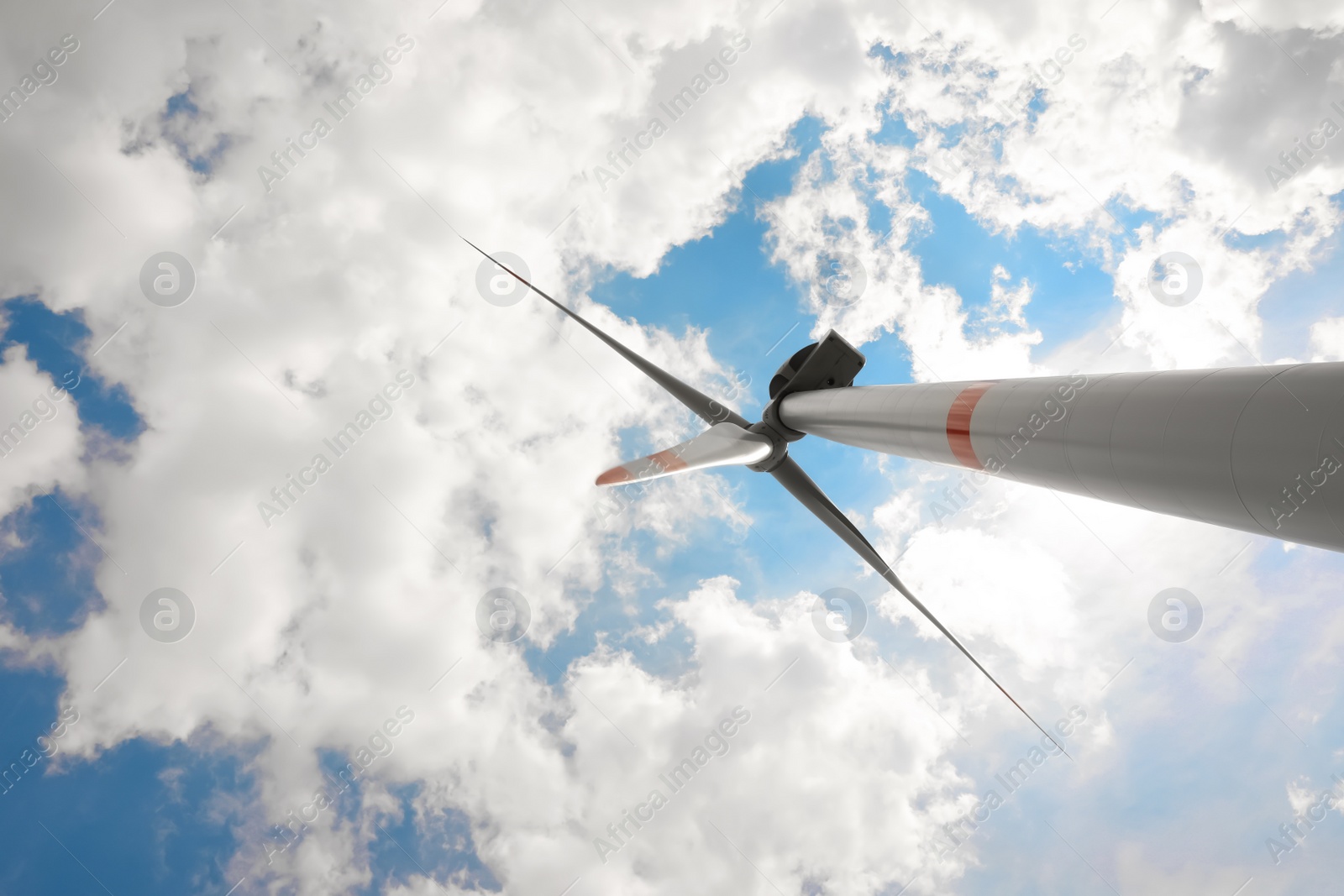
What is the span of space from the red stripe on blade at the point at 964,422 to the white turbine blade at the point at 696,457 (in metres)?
10.0

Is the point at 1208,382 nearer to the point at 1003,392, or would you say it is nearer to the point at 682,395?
the point at 1003,392

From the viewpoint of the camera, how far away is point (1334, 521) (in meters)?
5.61

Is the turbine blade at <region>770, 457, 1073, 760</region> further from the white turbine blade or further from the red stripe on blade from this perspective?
the red stripe on blade

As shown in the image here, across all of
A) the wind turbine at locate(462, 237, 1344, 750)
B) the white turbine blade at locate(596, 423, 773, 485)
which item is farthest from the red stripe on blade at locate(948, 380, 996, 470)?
the white turbine blade at locate(596, 423, 773, 485)

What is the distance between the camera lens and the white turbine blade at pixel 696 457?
20656 mm

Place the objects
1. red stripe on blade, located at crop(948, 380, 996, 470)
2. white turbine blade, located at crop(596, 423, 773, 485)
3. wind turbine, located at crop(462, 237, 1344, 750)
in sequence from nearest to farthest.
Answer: wind turbine, located at crop(462, 237, 1344, 750) → red stripe on blade, located at crop(948, 380, 996, 470) → white turbine blade, located at crop(596, 423, 773, 485)

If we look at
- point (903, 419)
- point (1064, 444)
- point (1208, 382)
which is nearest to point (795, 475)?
point (903, 419)

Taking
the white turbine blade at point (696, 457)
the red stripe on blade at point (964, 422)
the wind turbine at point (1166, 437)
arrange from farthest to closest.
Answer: the white turbine blade at point (696, 457) → the red stripe on blade at point (964, 422) → the wind turbine at point (1166, 437)

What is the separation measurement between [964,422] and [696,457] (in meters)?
11.4

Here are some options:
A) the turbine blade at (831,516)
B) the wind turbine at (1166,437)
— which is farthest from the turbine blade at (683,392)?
the wind turbine at (1166,437)

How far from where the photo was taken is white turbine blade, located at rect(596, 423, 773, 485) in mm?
20656

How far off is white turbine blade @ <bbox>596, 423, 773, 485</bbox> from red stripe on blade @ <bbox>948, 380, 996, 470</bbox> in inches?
395

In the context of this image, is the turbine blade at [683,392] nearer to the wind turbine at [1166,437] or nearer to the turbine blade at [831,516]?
the turbine blade at [831,516]

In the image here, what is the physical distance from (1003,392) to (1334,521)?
501cm
